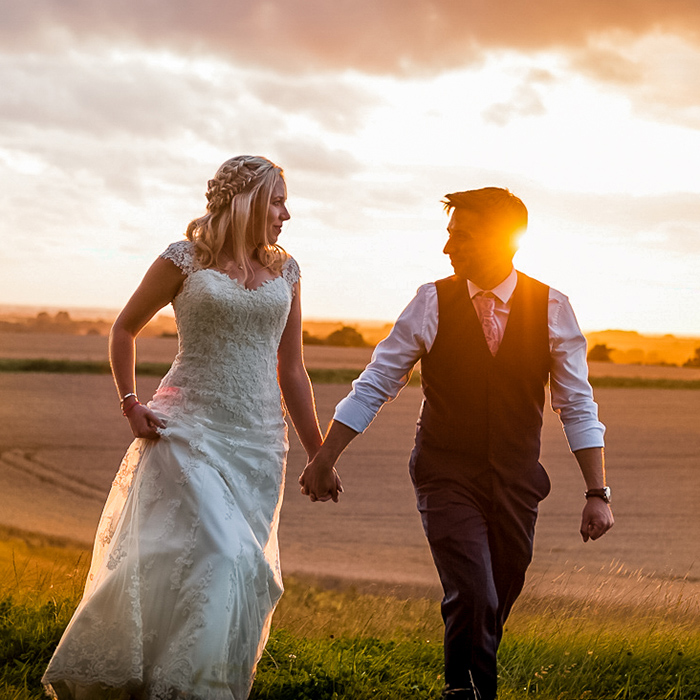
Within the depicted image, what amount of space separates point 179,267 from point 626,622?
11.1 ft

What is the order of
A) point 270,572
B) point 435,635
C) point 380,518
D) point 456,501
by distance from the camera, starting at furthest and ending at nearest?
point 380,518 < point 435,635 < point 270,572 < point 456,501

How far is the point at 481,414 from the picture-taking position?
11.6 feet

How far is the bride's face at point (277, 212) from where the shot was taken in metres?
3.90

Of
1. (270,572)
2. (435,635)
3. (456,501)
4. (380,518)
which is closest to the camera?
(456,501)

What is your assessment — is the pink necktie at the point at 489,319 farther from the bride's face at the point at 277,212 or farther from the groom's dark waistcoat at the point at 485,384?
the bride's face at the point at 277,212

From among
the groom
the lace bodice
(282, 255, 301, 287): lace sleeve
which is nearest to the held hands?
the groom

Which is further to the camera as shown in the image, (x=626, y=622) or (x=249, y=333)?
(x=626, y=622)

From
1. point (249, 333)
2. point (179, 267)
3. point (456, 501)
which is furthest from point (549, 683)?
point (179, 267)

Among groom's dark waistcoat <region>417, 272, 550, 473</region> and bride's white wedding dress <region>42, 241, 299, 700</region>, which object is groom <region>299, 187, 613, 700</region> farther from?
bride's white wedding dress <region>42, 241, 299, 700</region>

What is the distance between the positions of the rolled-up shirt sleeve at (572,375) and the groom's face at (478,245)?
246 mm

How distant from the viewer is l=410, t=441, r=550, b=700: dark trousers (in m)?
3.42

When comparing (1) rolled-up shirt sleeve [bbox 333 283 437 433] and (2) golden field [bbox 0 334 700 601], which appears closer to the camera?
(1) rolled-up shirt sleeve [bbox 333 283 437 433]

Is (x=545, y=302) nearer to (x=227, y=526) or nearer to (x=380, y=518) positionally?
(x=227, y=526)

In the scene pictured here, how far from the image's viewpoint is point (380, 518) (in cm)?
1465
